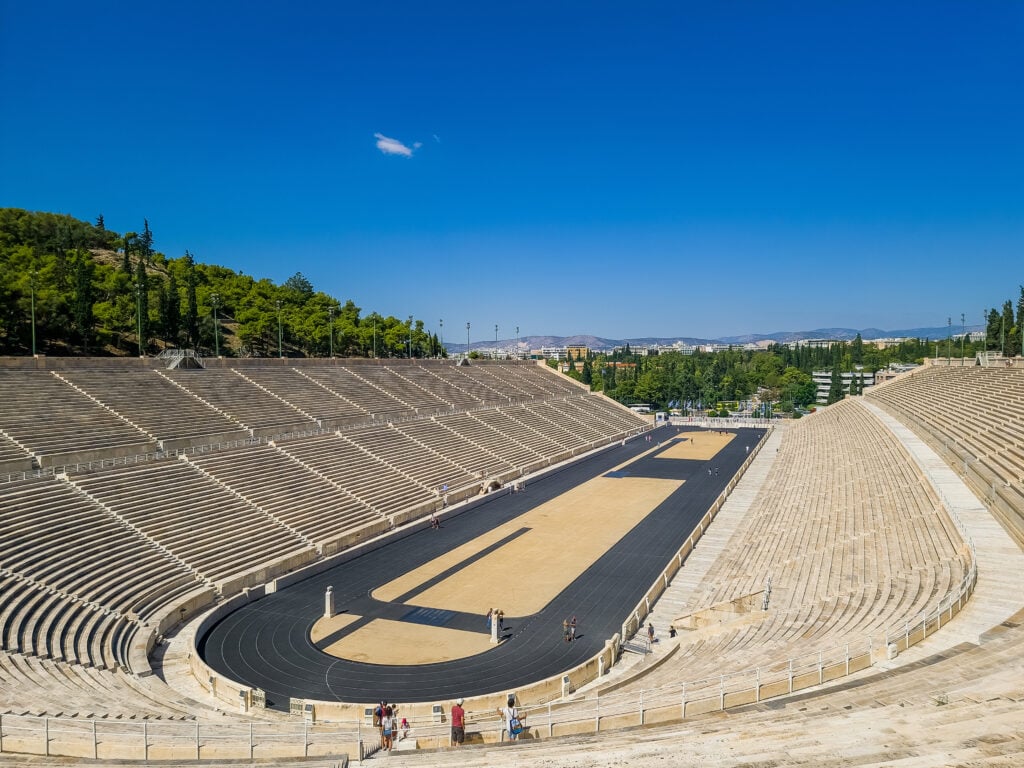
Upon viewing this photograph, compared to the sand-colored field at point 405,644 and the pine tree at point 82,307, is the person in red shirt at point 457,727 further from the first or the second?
the pine tree at point 82,307

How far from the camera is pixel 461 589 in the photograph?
23.3 metres

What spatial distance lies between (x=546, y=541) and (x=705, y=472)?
21.0 metres

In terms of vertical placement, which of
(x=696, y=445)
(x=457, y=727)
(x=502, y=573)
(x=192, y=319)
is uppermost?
(x=192, y=319)

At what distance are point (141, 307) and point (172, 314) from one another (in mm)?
4158

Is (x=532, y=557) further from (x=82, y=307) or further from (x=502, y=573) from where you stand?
(x=82, y=307)

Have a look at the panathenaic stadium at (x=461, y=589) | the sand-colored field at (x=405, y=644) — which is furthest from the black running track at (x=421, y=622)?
the sand-colored field at (x=405, y=644)

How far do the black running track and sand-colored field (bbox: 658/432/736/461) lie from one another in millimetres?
21687

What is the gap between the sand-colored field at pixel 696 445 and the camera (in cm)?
5378

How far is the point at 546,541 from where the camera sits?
29312 millimetres

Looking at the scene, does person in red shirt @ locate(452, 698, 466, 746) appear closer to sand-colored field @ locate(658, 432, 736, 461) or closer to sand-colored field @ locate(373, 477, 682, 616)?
sand-colored field @ locate(373, 477, 682, 616)

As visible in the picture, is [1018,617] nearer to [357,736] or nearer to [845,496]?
[357,736]

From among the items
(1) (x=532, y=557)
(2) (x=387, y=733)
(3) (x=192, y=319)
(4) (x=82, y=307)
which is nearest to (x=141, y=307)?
(4) (x=82, y=307)

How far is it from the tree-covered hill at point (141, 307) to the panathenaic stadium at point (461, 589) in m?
15.0

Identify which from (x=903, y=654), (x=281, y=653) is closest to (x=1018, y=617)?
(x=903, y=654)
